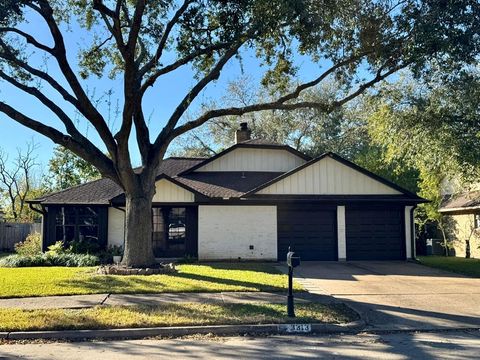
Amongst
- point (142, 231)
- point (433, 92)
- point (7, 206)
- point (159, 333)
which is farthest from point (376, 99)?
point (7, 206)

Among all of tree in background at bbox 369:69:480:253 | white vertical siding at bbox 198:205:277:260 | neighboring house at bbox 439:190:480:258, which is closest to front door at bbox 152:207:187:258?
white vertical siding at bbox 198:205:277:260

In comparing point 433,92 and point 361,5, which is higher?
point 361,5

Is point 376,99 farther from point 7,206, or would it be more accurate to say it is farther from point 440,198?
point 7,206

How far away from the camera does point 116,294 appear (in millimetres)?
10656

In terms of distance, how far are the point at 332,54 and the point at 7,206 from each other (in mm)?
38785

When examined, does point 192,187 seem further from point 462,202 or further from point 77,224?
point 462,202

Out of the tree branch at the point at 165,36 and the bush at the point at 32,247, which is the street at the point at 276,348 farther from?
the bush at the point at 32,247

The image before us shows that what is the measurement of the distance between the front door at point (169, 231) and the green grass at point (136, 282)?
4.14m

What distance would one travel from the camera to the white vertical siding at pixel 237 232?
18984 millimetres

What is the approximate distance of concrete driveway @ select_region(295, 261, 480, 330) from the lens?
8.49 m

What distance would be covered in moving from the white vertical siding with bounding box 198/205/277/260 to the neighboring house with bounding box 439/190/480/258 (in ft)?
34.3

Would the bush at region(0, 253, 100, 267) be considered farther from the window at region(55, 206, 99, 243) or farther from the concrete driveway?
the concrete driveway

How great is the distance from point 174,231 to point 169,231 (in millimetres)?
215

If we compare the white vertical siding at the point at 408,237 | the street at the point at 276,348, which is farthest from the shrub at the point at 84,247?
the white vertical siding at the point at 408,237
